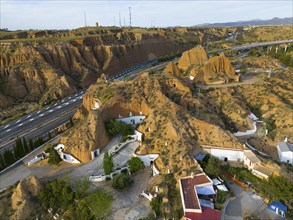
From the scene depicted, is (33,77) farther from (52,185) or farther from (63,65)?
(52,185)

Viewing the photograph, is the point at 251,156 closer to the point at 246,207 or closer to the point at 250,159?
the point at 250,159

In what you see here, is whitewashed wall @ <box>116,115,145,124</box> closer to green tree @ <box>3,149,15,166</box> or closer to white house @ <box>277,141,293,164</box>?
green tree @ <box>3,149,15,166</box>

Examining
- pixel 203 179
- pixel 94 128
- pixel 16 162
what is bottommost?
pixel 16 162

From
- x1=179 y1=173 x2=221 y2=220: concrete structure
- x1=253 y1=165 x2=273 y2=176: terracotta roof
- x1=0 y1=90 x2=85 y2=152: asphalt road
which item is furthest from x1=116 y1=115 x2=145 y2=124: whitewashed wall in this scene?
x1=253 y1=165 x2=273 y2=176: terracotta roof

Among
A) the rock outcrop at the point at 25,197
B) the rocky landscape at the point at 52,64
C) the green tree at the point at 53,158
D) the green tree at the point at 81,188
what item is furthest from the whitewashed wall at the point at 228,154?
the rocky landscape at the point at 52,64

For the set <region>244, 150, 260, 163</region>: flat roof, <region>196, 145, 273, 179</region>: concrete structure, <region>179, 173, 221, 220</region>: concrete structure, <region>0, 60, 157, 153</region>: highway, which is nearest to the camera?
<region>179, 173, 221, 220</region>: concrete structure

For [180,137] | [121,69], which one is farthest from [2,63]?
[180,137]
